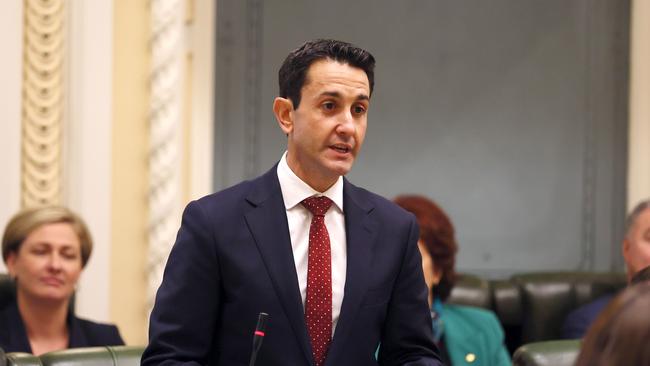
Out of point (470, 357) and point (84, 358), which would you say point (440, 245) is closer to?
point (470, 357)

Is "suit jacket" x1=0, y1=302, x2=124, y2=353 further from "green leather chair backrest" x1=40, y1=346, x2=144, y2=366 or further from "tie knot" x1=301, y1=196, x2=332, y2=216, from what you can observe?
"tie knot" x1=301, y1=196, x2=332, y2=216

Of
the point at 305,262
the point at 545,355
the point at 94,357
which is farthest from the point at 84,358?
the point at 545,355

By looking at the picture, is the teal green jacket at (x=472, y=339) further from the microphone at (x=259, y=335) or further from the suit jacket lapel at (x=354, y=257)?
the microphone at (x=259, y=335)

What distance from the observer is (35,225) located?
3.77 meters

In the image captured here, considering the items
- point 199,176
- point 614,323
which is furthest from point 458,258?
point 614,323

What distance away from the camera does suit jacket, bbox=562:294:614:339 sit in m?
4.24

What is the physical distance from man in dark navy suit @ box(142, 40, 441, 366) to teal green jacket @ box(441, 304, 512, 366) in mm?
1398

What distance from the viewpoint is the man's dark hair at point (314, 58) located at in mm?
2256

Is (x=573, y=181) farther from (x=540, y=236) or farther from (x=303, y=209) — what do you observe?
(x=303, y=209)

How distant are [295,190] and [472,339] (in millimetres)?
1590

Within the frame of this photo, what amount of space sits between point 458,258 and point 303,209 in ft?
11.4

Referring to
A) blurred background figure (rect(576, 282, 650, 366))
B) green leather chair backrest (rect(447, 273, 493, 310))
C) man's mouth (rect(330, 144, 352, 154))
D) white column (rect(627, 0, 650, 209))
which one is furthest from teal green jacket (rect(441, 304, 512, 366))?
blurred background figure (rect(576, 282, 650, 366))

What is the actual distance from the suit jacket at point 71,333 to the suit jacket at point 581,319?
66.2 inches

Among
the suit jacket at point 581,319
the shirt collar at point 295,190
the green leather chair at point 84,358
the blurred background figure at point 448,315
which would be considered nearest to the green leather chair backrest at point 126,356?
the green leather chair at point 84,358
